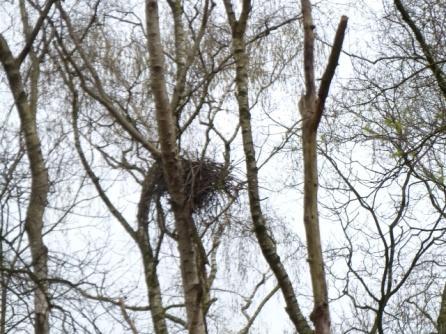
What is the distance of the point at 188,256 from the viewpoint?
4.76 meters

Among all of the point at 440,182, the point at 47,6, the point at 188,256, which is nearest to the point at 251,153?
the point at 440,182

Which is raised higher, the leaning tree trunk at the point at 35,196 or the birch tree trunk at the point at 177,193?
the leaning tree trunk at the point at 35,196

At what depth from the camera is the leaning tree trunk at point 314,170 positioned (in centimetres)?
331

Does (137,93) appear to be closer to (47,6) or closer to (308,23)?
(47,6)

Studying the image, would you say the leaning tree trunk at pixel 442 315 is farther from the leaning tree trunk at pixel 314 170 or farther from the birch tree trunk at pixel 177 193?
the leaning tree trunk at pixel 314 170

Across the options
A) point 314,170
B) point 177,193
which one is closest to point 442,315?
point 177,193

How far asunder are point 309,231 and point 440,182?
4.48 metres

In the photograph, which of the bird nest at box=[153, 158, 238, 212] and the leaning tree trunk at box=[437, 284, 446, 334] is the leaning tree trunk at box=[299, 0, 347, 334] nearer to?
the bird nest at box=[153, 158, 238, 212]

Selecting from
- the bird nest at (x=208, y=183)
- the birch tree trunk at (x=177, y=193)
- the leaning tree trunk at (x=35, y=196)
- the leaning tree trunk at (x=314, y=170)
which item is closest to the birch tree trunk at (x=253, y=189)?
the bird nest at (x=208, y=183)

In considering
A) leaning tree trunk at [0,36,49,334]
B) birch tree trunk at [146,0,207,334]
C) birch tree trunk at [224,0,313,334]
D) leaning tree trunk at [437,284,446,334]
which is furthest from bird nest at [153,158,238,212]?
birch tree trunk at [146,0,207,334]

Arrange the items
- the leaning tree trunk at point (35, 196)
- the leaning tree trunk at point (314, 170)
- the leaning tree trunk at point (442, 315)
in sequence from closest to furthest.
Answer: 1. the leaning tree trunk at point (314, 170)
2. the leaning tree trunk at point (35, 196)
3. the leaning tree trunk at point (442, 315)

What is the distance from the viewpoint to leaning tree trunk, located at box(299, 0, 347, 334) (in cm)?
331

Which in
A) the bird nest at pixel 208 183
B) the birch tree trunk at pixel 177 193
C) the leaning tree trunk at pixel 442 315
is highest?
the bird nest at pixel 208 183

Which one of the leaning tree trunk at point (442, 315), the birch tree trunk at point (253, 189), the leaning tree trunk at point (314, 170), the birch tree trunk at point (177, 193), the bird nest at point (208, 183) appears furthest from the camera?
the leaning tree trunk at point (442, 315)
